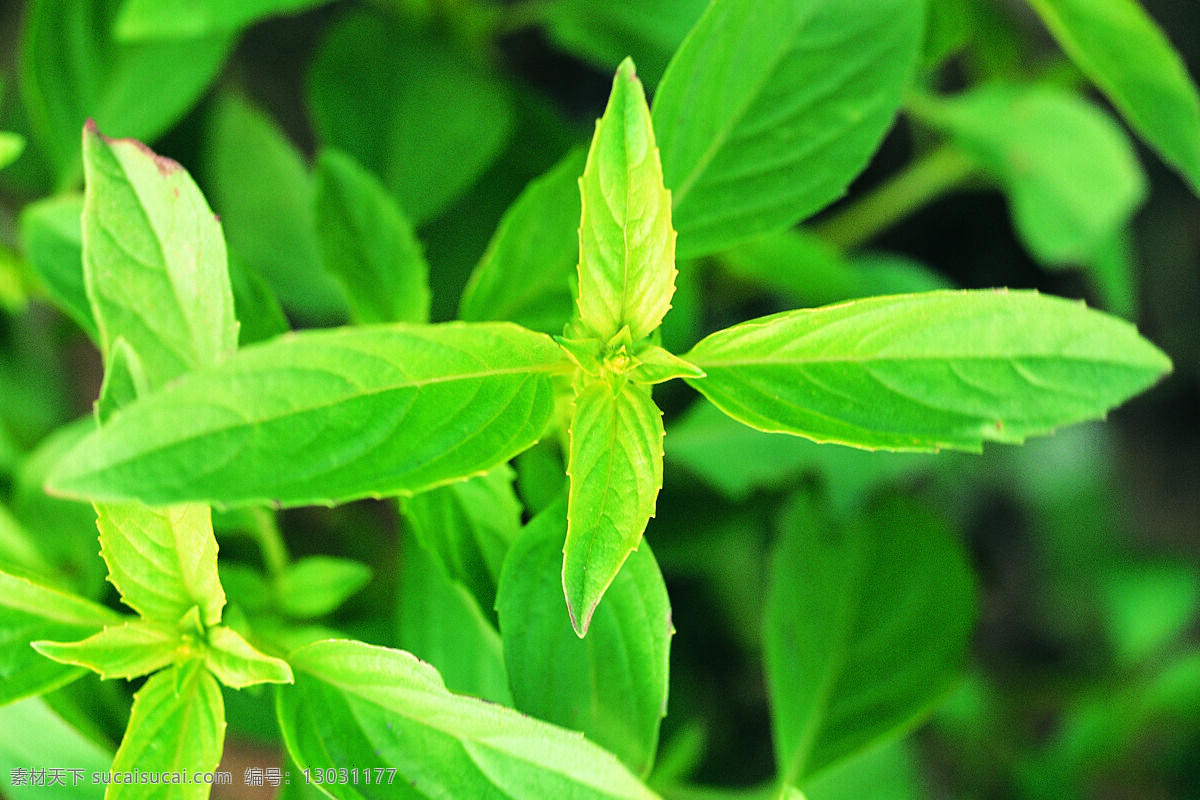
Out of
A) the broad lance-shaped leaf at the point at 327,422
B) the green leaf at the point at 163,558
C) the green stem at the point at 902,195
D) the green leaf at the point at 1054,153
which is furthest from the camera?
the green stem at the point at 902,195

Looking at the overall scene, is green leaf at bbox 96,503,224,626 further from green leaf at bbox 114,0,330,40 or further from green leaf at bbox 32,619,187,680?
green leaf at bbox 114,0,330,40

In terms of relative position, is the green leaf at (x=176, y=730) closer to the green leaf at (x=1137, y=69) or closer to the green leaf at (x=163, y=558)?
the green leaf at (x=163, y=558)

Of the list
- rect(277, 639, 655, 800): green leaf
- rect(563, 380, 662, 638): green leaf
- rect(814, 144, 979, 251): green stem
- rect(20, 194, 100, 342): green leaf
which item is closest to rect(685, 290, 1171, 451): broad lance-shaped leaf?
rect(563, 380, 662, 638): green leaf

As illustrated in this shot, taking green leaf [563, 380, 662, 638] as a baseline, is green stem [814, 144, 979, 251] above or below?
below

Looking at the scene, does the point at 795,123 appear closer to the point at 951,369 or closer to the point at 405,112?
the point at 951,369

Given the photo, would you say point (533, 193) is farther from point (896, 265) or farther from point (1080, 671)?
point (1080, 671)

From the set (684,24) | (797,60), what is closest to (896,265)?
(684,24)

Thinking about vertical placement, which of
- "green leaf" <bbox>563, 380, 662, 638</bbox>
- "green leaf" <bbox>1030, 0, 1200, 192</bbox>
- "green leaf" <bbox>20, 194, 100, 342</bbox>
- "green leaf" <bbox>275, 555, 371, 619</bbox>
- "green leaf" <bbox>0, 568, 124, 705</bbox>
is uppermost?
"green leaf" <bbox>1030, 0, 1200, 192</bbox>

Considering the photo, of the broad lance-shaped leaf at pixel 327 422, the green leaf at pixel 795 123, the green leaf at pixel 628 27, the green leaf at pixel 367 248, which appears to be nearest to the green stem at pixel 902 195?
the green leaf at pixel 628 27
